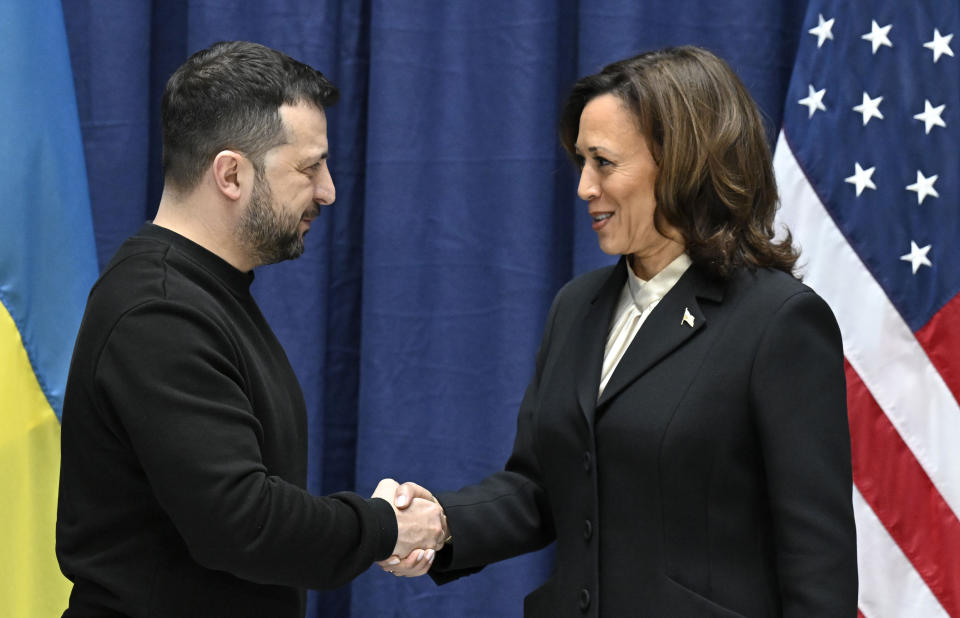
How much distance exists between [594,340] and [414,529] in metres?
0.47

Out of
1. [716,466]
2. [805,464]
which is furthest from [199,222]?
[805,464]

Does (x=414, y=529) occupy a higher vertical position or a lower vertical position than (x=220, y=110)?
lower

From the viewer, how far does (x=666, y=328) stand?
1.61 m

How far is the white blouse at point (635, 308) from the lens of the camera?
1689 millimetres

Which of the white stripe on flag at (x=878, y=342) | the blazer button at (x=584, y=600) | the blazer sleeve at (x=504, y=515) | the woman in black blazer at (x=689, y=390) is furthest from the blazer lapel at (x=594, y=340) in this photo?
the white stripe on flag at (x=878, y=342)

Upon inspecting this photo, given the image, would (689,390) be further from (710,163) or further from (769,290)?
(710,163)

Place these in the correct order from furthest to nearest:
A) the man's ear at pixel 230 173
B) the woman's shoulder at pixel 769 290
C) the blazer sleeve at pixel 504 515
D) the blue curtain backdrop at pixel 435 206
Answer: the blue curtain backdrop at pixel 435 206, the blazer sleeve at pixel 504 515, the man's ear at pixel 230 173, the woman's shoulder at pixel 769 290

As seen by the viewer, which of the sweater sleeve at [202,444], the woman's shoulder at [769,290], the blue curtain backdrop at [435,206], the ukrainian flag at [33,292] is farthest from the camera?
the blue curtain backdrop at [435,206]

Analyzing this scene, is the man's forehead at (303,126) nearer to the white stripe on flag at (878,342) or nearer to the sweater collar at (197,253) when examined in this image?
the sweater collar at (197,253)

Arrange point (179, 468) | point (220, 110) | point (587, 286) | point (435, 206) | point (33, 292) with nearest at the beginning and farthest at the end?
point (179, 468), point (220, 110), point (587, 286), point (33, 292), point (435, 206)

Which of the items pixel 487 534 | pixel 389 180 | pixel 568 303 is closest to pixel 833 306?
pixel 568 303

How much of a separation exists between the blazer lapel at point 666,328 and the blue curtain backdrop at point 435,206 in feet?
3.29

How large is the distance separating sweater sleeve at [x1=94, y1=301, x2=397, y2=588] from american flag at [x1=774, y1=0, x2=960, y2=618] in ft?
4.36

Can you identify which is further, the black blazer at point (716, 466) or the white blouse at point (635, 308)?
the white blouse at point (635, 308)
